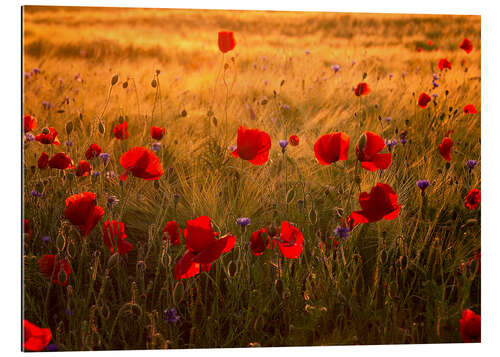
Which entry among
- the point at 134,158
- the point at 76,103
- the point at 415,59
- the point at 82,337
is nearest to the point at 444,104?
the point at 415,59

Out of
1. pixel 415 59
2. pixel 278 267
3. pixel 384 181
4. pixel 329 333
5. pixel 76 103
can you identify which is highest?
pixel 415 59

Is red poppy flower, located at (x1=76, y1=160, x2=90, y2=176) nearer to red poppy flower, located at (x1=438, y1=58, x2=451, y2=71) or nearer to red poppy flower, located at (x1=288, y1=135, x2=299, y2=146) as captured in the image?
red poppy flower, located at (x1=288, y1=135, x2=299, y2=146)

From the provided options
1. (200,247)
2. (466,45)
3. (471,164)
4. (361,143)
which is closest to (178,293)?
(200,247)

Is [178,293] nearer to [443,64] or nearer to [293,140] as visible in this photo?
[293,140]

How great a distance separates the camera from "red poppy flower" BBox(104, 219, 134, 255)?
2650mm

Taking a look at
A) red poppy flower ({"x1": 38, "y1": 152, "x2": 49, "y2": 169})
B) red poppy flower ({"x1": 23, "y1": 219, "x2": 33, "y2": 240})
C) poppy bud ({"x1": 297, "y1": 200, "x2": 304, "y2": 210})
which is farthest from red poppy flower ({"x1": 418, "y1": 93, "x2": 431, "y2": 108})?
red poppy flower ({"x1": 23, "y1": 219, "x2": 33, "y2": 240})

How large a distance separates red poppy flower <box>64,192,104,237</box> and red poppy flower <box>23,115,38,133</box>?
0.99ft

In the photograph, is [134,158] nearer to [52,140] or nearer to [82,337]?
[52,140]

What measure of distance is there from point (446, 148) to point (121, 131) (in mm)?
1317

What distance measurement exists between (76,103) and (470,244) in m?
1.67

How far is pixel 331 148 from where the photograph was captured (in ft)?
8.95

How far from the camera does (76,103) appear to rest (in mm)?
2686

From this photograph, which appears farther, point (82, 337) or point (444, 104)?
point (444, 104)

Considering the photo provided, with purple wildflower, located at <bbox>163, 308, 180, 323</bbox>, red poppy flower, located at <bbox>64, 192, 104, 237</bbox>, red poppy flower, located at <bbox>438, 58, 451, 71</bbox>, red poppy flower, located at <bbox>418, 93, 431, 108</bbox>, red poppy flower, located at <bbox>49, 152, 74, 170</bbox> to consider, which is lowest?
purple wildflower, located at <bbox>163, 308, 180, 323</bbox>
